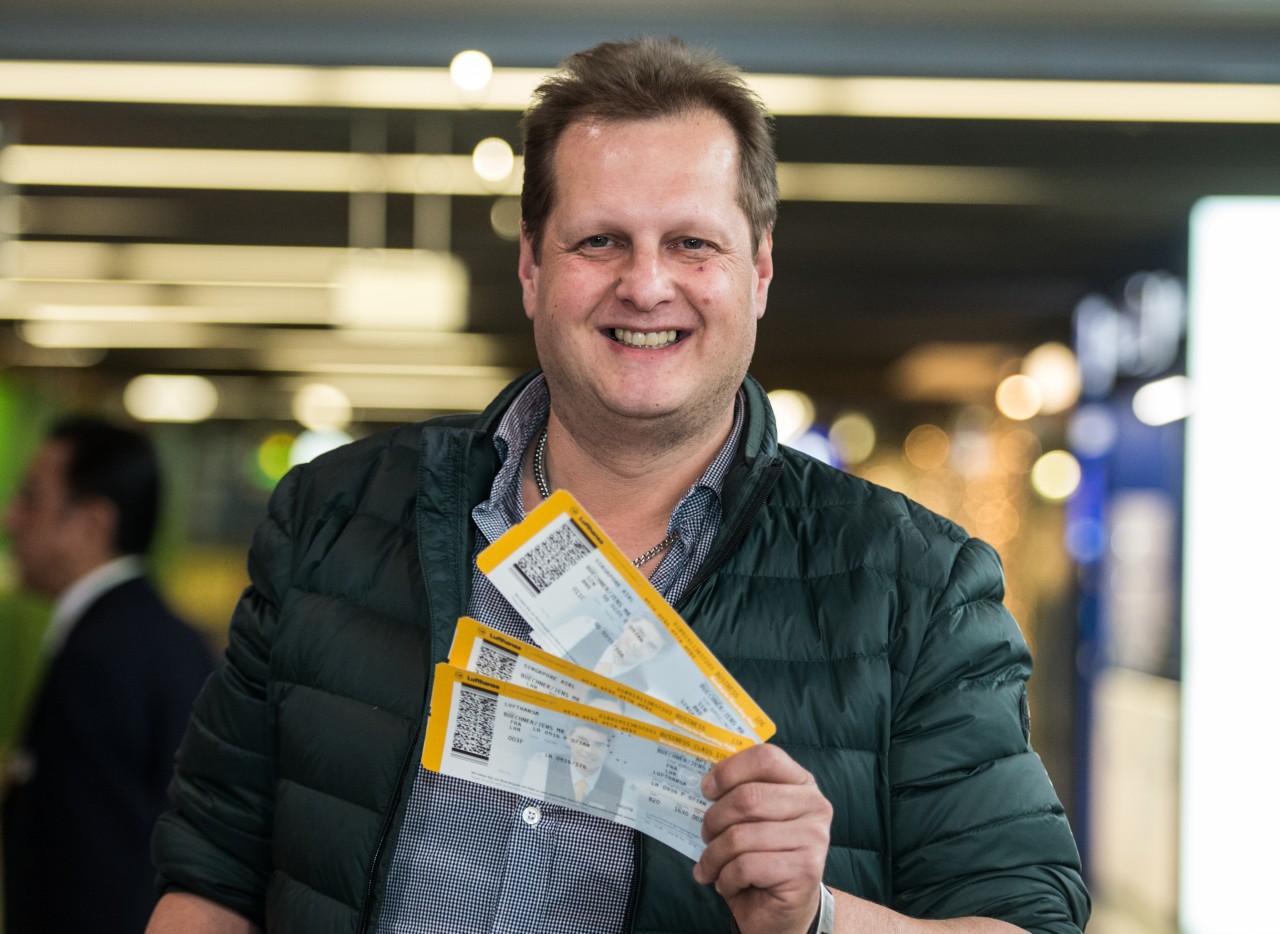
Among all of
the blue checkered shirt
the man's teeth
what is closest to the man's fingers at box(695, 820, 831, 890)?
the blue checkered shirt

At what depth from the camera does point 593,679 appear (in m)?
1.23

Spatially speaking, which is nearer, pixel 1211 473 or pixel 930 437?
pixel 1211 473

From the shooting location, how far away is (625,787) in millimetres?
1261

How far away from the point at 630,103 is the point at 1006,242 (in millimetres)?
9051

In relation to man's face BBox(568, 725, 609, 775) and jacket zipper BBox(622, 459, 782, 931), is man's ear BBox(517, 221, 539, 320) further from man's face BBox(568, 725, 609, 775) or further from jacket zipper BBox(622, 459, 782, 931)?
man's face BBox(568, 725, 609, 775)

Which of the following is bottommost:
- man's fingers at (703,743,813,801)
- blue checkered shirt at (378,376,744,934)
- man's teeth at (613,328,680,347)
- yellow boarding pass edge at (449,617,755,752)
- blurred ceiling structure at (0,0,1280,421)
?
blue checkered shirt at (378,376,744,934)

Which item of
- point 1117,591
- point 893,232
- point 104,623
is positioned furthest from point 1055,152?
point 104,623

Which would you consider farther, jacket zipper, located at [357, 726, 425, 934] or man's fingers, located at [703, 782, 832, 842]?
jacket zipper, located at [357, 726, 425, 934]

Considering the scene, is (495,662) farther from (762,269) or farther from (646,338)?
(762,269)

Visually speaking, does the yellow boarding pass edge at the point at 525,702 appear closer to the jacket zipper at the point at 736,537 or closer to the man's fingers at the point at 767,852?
the man's fingers at the point at 767,852

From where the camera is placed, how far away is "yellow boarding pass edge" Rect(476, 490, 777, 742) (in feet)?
3.96

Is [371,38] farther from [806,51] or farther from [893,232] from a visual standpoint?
[893,232]

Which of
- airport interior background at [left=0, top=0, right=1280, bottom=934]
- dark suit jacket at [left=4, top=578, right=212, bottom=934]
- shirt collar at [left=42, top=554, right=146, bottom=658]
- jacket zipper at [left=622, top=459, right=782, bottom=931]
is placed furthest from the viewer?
airport interior background at [left=0, top=0, right=1280, bottom=934]

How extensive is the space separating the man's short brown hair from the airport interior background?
8.04ft
